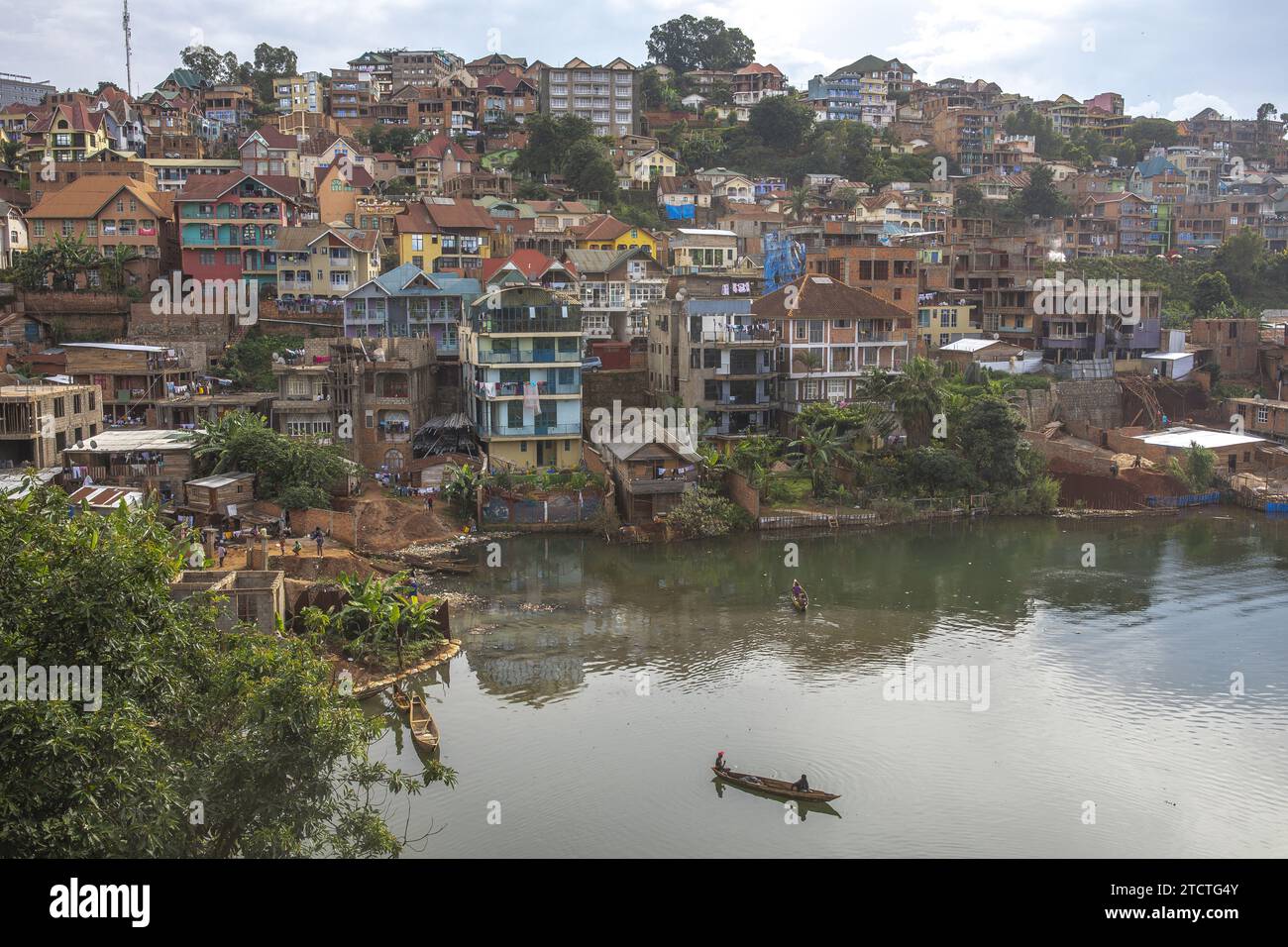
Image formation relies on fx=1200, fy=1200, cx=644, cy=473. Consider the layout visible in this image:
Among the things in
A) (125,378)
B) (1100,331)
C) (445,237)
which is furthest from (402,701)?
(1100,331)

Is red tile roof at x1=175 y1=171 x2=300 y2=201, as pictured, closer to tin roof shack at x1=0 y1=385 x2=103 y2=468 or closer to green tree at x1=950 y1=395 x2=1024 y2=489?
tin roof shack at x1=0 y1=385 x2=103 y2=468

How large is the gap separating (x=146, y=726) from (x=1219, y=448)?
3685 cm

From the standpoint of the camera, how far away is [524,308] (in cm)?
3653

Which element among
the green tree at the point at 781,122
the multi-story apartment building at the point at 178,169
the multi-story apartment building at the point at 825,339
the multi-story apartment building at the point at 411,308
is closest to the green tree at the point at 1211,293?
the multi-story apartment building at the point at 825,339

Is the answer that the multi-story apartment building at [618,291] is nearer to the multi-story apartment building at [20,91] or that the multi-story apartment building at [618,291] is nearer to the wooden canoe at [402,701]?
the wooden canoe at [402,701]

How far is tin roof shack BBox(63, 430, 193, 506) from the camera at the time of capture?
3262 cm

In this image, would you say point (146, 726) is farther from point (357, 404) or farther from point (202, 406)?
point (202, 406)

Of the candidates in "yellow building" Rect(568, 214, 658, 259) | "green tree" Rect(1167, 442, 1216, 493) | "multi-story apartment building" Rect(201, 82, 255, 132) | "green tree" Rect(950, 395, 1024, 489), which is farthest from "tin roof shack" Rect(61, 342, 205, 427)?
"multi-story apartment building" Rect(201, 82, 255, 132)

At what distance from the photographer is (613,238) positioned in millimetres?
52312

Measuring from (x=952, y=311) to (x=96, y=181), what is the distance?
1412 inches

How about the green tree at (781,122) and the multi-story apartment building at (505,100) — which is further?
the green tree at (781,122)

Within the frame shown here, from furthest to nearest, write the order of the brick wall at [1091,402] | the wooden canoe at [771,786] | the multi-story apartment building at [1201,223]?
the multi-story apartment building at [1201,223] → the brick wall at [1091,402] → the wooden canoe at [771,786]

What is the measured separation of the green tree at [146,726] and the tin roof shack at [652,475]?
67.3 feet

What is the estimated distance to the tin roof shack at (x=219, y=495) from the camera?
31.5 meters
